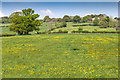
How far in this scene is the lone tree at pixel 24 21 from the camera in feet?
208

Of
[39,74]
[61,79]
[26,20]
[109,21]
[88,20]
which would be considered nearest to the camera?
[61,79]

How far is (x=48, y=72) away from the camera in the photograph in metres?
12.9

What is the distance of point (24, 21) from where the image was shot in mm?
63188

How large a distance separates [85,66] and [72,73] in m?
2.81

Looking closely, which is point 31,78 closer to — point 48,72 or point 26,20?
point 48,72

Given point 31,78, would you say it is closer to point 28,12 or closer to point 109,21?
point 28,12

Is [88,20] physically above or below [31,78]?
above

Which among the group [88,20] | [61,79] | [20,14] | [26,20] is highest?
[88,20]

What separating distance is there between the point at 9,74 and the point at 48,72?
4.38 m

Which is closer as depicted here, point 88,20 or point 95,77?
point 95,77

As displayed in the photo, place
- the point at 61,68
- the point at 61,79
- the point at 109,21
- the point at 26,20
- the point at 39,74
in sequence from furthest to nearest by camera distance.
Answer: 1. the point at 109,21
2. the point at 26,20
3. the point at 61,68
4. the point at 39,74
5. the point at 61,79

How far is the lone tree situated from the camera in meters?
63.5

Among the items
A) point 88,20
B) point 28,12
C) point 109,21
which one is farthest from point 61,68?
point 88,20

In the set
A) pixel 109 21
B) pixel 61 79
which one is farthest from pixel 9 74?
pixel 109 21
